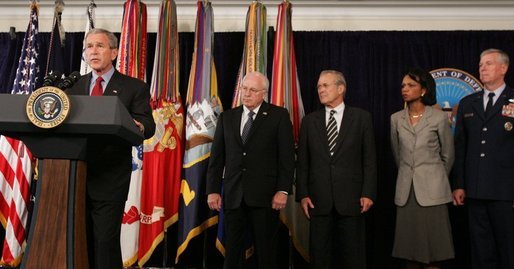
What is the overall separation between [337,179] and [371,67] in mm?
1617

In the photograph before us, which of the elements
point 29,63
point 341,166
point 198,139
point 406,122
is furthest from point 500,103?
point 29,63

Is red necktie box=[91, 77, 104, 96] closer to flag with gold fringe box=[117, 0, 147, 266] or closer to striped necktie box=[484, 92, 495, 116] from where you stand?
flag with gold fringe box=[117, 0, 147, 266]

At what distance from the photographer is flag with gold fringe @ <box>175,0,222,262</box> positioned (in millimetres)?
4039

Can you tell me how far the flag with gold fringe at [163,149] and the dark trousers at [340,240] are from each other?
52.0 inches

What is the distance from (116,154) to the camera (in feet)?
7.95

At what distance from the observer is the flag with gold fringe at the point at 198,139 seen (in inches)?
159

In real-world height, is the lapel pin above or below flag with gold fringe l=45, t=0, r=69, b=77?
below

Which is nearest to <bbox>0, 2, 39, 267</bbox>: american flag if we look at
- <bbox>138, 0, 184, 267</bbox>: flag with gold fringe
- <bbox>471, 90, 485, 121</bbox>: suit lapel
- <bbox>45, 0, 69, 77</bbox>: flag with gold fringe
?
<bbox>45, 0, 69, 77</bbox>: flag with gold fringe

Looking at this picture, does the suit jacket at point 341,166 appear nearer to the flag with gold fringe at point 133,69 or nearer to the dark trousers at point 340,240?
the dark trousers at point 340,240

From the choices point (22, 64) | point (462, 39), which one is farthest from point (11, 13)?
point (462, 39)

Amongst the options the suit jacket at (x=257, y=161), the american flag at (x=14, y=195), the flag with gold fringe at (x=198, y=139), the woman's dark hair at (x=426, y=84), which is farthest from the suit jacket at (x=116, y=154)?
the woman's dark hair at (x=426, y=84)

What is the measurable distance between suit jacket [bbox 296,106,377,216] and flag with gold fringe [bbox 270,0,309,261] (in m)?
0.65

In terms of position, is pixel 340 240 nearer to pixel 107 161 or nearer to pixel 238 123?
pixel 238 123

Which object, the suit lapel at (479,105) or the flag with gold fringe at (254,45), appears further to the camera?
the flag with gold fringe at (254,45)
